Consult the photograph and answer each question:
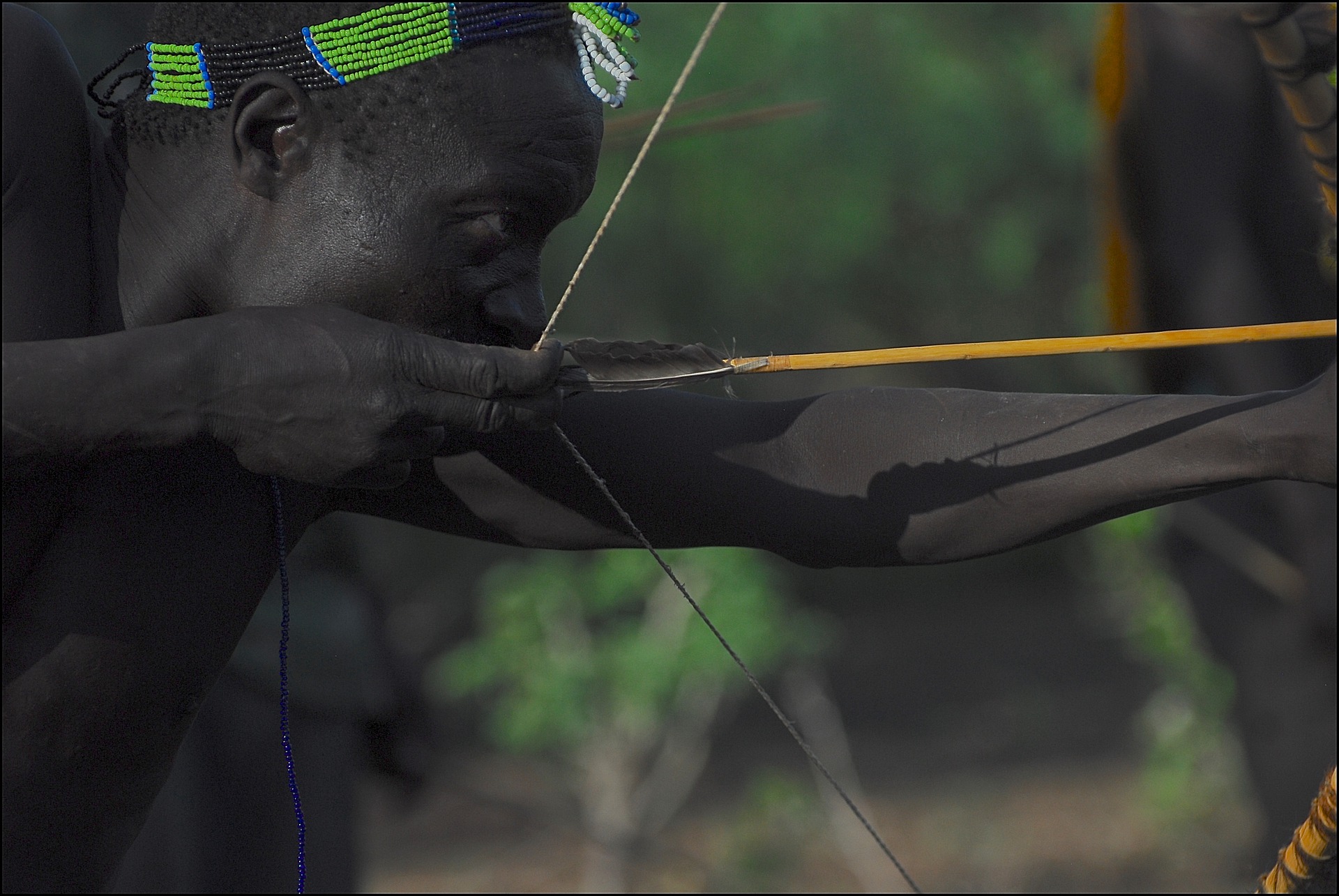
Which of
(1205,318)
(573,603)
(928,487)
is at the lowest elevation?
(573,603)

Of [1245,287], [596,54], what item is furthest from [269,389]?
[1245,287]

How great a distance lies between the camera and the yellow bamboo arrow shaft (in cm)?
114

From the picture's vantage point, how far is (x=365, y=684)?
3.01 metres

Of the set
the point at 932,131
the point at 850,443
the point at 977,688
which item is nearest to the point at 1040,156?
the point at 932,131

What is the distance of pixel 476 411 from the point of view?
45.2 inches

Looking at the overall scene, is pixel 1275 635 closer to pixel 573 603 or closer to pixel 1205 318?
pixel 1205 318

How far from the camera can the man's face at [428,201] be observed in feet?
4.05

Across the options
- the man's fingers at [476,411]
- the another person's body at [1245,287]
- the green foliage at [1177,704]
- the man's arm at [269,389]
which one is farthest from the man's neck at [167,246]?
the green foliage at [1177,704]

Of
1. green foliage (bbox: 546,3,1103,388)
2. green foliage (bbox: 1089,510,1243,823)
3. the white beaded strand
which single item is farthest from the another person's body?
green foliage (bbox: 546,3,1103,388)

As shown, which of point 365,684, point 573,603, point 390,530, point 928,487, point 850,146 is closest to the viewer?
point 928,487

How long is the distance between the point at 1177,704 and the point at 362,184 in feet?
15.0

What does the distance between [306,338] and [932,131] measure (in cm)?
538

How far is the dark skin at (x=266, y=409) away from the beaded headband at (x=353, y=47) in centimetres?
2

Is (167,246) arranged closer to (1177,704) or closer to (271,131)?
(271,131)
